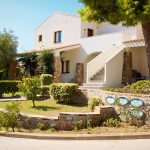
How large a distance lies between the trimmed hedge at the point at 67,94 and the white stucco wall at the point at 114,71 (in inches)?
166

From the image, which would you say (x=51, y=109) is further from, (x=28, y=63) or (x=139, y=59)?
(x=28, y=63)

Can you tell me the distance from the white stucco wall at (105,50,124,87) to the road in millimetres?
11011

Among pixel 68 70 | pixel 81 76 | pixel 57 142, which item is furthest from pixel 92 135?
pixel 68 70

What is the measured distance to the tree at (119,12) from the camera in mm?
11750

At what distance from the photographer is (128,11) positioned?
38.7 feet

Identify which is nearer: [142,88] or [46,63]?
[142,88]

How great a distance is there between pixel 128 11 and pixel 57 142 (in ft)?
19.2

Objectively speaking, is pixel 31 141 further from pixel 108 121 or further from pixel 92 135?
pixel 108 121

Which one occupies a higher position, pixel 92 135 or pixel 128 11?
pixel 128 11

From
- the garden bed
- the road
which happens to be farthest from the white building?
the road

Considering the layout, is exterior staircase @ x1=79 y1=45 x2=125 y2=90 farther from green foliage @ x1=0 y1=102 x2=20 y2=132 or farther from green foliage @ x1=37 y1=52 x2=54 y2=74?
green foliage @ x1=0 y1=102 x2=20 y2=132

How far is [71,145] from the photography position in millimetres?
9047

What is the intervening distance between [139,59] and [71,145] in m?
15.2

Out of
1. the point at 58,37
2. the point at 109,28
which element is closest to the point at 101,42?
the point at 109,28
